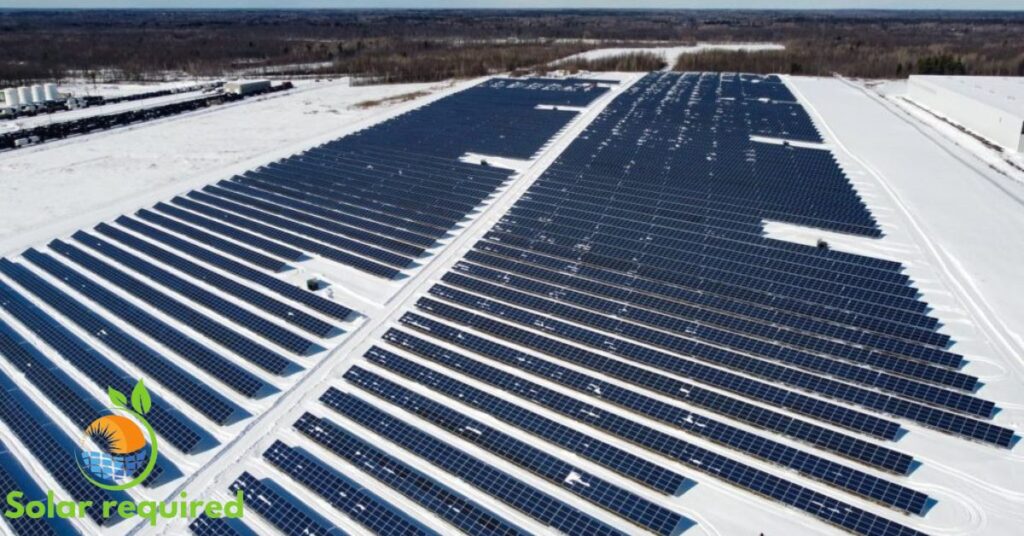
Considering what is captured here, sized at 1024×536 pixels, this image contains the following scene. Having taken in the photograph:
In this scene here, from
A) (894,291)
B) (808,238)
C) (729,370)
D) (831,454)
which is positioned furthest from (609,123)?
(831,454)

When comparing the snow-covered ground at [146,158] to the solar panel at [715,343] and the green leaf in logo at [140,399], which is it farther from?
the solar panel at [715,343]

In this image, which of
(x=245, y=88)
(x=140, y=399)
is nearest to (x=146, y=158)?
(x=245, y=88)

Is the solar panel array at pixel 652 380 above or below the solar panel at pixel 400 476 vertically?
above

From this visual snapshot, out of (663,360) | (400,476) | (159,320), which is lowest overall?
(400,476)

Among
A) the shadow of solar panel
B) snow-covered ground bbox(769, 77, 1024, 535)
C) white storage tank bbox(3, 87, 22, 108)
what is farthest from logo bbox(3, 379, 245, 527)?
white storage tank bbox(3, 87, 22, 108)

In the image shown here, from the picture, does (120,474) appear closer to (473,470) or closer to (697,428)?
(473,470)

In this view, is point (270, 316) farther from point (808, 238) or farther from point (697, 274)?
point (808, 238)

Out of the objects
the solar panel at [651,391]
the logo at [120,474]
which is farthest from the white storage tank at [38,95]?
the solar panel at [651,391]
